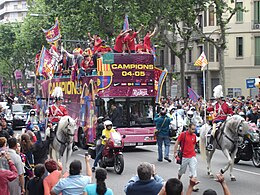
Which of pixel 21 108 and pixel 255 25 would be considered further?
pixel 255 25

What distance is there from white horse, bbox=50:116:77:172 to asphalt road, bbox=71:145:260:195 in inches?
55.7

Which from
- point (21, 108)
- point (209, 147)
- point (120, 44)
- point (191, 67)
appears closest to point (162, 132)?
point (209, 147)

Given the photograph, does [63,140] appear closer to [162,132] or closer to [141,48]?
[162,132]

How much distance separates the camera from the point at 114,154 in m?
17.8

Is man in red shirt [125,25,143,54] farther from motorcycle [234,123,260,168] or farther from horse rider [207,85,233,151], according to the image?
horse rider [207,85,233,151]

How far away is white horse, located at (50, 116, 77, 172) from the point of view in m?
16.8

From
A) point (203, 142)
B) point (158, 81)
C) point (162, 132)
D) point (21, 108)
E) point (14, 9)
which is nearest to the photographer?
point (203, 142)

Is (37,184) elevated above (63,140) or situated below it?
above

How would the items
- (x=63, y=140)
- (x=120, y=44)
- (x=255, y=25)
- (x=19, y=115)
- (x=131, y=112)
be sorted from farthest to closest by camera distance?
(x=255, y=25) → (x=19, y=115) → (x=120, y=44) → (x=131, y=112) → (x=63, y=140)

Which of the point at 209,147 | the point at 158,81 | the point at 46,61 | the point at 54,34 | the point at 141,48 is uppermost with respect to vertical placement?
the point at 54,34

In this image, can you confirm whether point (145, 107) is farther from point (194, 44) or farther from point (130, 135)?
point (194, 44)

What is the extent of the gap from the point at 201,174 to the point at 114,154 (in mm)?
2575

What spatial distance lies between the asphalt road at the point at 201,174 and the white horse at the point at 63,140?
4.64ft

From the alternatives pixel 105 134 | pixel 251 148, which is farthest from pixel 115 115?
pixel 251 148
